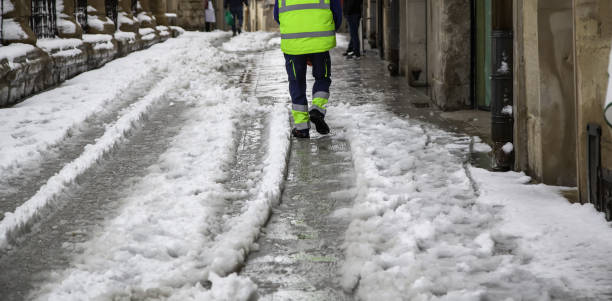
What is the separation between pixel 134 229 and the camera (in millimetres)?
4336

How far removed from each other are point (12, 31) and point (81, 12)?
5.21 meters

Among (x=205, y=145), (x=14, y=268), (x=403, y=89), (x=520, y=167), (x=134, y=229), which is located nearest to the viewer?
(x=14, y=268)

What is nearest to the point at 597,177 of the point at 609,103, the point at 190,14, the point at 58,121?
the point at 609,103

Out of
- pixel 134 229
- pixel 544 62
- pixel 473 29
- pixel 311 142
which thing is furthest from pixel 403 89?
pixel 134 229

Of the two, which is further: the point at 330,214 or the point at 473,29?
the point at 473,29

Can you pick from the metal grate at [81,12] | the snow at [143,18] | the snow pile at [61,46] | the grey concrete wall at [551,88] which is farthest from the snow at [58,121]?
the snow at [143,18]

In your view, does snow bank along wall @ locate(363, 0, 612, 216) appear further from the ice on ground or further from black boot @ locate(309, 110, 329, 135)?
the ice on ground

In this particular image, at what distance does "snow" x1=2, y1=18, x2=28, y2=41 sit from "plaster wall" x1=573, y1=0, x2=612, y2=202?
8861 millimetres

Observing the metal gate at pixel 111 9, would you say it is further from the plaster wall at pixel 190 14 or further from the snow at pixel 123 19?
the plaster wall at pixel 190 14

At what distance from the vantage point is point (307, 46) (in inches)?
289

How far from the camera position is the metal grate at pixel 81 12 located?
16.3 meters

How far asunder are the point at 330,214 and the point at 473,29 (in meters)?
4.69

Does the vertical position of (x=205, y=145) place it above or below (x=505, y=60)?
below

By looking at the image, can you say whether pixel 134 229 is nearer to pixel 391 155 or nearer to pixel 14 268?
pixel 14 268
